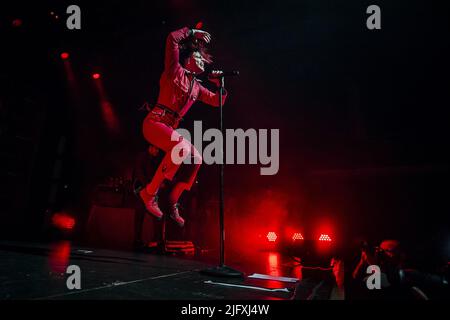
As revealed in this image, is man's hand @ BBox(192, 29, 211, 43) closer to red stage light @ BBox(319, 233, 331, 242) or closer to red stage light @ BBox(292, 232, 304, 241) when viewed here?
red stage light @ BBox(292, 232, 304, 241)

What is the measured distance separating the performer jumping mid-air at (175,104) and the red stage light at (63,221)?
2303mm

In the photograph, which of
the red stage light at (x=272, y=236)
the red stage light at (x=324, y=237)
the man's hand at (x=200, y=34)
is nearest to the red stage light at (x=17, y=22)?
the man's hand at (x=200, y=34)

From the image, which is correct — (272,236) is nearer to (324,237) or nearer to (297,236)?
(297,236)

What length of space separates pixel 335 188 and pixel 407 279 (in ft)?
12.1

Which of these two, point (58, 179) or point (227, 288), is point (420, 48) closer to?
point (227, 288)

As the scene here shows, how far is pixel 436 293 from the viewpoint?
2.14 m

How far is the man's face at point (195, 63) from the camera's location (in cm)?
506

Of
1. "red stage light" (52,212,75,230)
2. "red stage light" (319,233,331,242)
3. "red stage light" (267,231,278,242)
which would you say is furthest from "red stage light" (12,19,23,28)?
"red stage light" (319,233,331,242)

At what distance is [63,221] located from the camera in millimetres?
6496

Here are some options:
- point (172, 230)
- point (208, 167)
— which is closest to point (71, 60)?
point (208, 167)

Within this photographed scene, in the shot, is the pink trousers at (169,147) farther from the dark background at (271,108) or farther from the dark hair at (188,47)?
the dark hair at (188,47)

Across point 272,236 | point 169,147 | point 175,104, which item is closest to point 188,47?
point 175,104

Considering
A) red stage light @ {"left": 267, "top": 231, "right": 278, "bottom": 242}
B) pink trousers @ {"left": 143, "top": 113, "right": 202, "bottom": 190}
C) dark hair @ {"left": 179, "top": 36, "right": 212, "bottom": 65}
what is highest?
dark hair @ {"left": 179, "top": 36, "right": 212, "bottom": 65}

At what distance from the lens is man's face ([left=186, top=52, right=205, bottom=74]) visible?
506 cm
